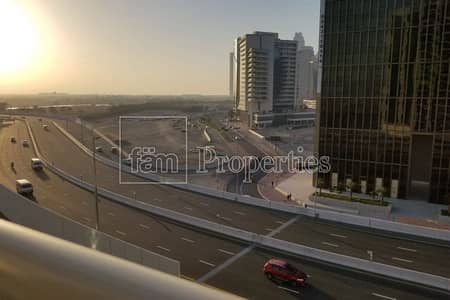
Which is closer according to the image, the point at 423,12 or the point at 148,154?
the point at 423,12

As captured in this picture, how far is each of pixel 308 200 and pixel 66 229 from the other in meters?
28.1

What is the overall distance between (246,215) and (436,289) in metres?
14.7

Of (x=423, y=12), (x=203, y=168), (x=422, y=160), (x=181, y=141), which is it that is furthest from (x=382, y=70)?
(x=181, y=141)

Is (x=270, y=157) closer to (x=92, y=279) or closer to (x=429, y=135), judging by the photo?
(x=429, y=135)

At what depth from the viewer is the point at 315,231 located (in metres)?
26.7

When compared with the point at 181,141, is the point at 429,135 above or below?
above

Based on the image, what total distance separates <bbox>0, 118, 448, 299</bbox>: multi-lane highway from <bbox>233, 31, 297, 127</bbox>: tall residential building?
329ft

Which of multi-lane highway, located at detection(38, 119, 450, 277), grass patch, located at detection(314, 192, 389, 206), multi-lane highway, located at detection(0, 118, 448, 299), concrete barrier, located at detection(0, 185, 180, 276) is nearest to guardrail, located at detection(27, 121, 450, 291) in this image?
multi-lane highway, located at detection(0, 118, 448, 299)

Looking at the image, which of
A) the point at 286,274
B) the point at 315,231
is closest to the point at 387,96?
the point at 315,231

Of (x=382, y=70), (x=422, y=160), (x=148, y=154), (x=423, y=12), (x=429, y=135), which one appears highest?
(x=423, y=12)

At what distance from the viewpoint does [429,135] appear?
1427 inches

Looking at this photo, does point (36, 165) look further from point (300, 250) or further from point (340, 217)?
point (300, 250)

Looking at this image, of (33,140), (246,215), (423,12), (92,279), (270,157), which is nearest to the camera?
(92,279)

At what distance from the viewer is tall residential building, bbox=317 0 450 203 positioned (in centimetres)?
3488
